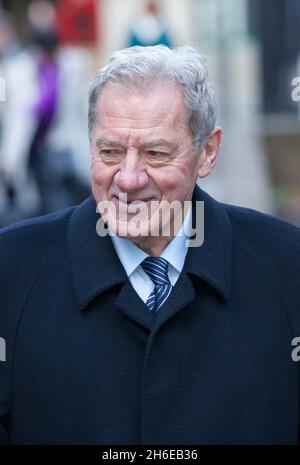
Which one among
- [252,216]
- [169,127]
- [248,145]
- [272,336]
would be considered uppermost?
[169,127]

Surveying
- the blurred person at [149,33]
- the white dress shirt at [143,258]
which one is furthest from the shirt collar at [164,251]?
the blurred person at [149,33]

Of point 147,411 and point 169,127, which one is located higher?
point 169,127

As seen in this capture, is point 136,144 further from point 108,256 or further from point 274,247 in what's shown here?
point 274,247

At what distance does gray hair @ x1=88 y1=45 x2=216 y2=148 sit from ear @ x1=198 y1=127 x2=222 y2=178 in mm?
66

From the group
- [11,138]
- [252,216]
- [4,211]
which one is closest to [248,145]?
[11,138]

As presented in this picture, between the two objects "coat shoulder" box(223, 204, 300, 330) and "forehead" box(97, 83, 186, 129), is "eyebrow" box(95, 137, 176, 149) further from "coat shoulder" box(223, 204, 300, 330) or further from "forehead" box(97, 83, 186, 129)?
"coat shoulder" box(223, 204, 300, 330)

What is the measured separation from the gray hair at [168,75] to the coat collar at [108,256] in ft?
0.82

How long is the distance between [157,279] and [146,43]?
6.63 meters

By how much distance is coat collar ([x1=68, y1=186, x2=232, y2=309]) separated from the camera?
3227mm

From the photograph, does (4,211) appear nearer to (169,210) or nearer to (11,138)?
(11,138)

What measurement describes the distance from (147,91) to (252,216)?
1.80 feet

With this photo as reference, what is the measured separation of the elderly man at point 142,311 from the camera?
10.3ft

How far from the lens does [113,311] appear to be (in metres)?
3.21

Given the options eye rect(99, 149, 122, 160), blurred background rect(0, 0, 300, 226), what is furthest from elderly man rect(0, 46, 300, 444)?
blurred background rect(0, 0, 300, 226)
